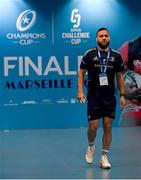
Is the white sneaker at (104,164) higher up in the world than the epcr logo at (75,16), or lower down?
lower down

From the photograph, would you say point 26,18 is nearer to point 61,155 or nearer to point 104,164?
point 61,155

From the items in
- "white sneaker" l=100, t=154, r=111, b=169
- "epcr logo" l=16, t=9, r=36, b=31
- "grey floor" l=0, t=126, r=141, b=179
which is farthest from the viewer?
"epcr logo" l=16, t=9, r=36, b=31

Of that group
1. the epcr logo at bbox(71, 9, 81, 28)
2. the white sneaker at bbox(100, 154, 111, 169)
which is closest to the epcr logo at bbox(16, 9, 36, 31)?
the epcr logo at bbox(71, 9, 81, 28)

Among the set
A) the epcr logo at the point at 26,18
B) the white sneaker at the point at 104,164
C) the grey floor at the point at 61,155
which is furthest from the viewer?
the epcr logo at the point at 26,18

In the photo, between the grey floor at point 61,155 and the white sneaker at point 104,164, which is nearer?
the grey floor at point 61,155

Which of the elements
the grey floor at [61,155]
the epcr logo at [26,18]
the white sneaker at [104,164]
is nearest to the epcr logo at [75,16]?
the epcr logo at [26,18]

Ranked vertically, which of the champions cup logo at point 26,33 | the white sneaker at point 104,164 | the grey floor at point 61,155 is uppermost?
the champions cup logo at point 26,33

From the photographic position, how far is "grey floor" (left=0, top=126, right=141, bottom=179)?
542cm

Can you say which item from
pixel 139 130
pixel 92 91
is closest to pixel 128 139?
pixel 139 130

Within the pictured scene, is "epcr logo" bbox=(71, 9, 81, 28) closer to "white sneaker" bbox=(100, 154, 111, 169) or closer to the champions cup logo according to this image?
the champions cup logo

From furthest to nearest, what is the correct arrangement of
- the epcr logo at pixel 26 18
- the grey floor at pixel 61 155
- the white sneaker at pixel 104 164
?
the epcr logo at pixel 26 18
the white sneaker at pixel 104 164
the grey floor at pixel 61 155

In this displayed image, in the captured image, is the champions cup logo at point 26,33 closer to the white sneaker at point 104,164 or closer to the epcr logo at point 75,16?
the epcr logo at point 75,16

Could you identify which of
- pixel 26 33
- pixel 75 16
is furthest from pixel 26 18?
pixel 75 16

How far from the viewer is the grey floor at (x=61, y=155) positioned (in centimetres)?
542
